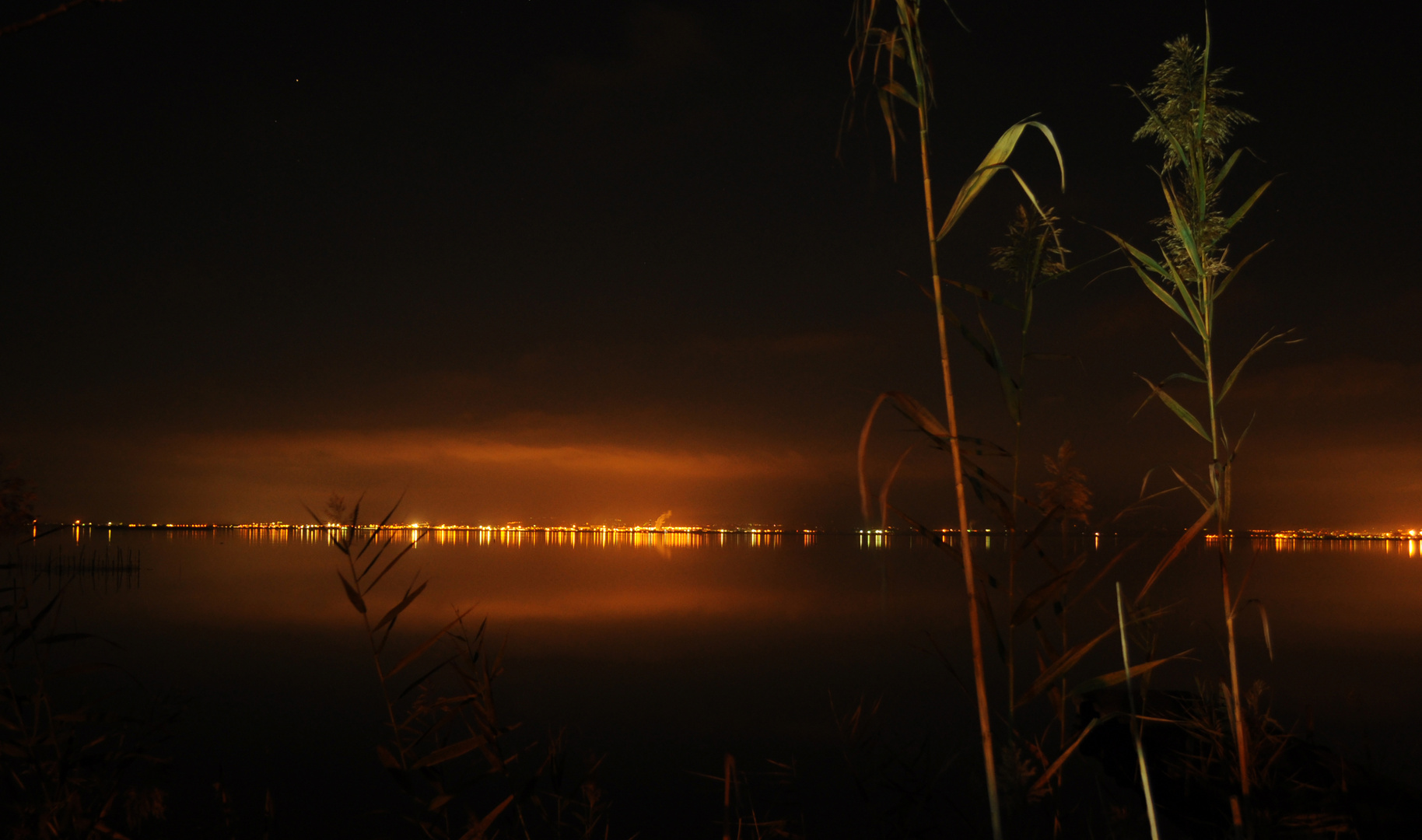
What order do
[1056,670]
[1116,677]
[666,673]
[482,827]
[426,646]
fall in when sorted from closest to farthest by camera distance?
[1116,677], [1056,670], [482,827], [426,646], [666,673]

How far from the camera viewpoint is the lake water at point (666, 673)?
56.1 feet

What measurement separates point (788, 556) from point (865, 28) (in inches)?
5632

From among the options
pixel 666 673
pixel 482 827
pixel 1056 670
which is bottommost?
pixel 666 673

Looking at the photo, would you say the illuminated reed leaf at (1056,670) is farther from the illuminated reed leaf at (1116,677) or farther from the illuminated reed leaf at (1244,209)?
the illuminated reed leaf at (1244,209)

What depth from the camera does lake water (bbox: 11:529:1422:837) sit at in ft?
56.1

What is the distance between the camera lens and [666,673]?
32.4m

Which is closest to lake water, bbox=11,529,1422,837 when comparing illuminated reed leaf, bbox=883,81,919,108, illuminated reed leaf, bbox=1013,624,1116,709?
illuminated reed leaf, bbox=1013,624,1116,709

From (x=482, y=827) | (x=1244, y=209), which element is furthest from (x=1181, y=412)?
(x=482, y=827)

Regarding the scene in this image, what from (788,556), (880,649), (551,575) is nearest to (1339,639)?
(880,649)

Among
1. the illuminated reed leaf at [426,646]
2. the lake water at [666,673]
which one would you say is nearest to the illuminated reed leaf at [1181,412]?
the lake water at [666,673]

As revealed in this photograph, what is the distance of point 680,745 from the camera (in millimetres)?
21750

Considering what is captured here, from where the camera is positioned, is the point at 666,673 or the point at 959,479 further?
the point at 666,673

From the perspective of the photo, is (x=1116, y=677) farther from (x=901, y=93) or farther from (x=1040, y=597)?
(x=901, y=93)

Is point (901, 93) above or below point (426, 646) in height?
above
